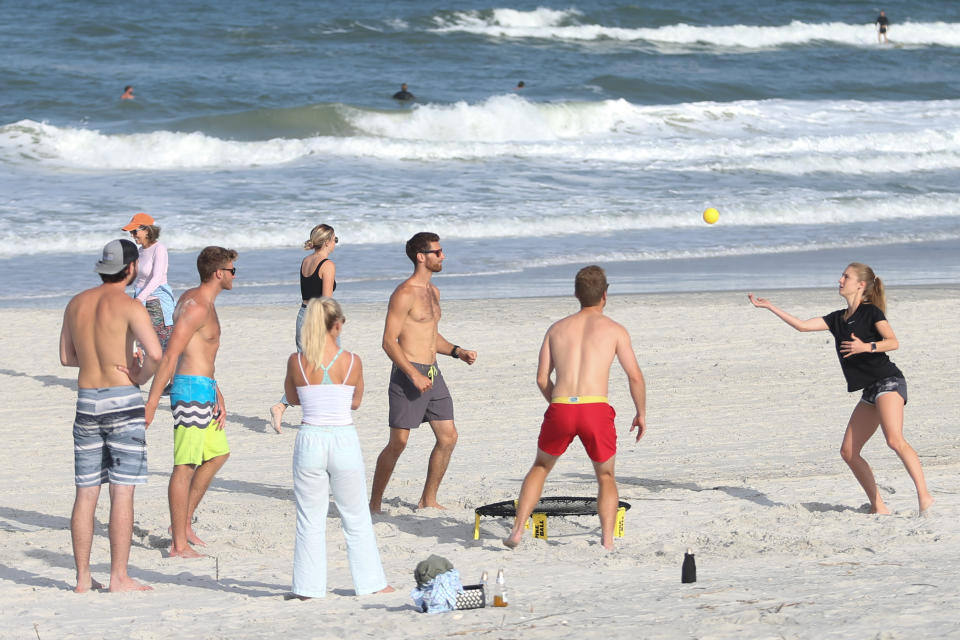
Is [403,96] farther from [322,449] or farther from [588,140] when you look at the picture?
[322,449]

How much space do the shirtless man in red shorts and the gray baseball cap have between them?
1.99 m

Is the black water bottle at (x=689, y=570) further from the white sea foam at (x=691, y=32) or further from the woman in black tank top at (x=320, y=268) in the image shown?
the white sea foam at (x=691, y=32)

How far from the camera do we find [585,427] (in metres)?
6.06

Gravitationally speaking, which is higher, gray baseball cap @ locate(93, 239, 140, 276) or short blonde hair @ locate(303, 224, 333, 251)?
short blonde hair @ locate(303, 224, 333, 251)

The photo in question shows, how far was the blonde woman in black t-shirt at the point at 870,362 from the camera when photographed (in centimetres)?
655

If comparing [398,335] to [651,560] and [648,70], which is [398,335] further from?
[648,70]

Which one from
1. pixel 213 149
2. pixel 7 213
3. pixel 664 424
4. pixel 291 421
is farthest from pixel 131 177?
pixel 664 424

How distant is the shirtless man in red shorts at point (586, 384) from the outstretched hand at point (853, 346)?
3.94 feet

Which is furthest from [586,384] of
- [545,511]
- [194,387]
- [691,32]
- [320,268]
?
[691,32]

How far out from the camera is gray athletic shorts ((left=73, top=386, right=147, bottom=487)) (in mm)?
5621

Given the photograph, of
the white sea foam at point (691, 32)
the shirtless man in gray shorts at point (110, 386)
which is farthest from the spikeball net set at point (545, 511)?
the white sea foam at point (691, 32)

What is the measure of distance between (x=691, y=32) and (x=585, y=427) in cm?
4448

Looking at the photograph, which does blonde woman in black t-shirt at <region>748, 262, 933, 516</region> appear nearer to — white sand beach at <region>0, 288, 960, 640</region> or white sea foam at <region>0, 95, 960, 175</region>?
white sand beach at <region>0, 288, 960, 640</region>

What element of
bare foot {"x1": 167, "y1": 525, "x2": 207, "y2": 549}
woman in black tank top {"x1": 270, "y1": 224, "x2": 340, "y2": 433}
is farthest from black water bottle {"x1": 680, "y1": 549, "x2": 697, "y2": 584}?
woman in black tank top {"x1": 270, "y1": 224, "x2": 340, "y2": 433}
